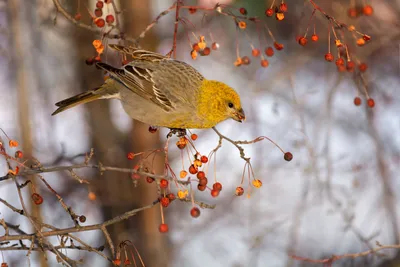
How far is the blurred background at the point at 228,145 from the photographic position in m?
5.57

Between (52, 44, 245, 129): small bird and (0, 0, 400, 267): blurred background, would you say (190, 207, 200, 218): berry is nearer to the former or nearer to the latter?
(52, 44, 245, 129): small bird

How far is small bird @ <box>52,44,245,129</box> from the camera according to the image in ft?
11.4

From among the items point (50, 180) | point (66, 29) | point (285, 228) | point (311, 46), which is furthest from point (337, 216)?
point (66, 29)

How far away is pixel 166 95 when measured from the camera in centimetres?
359

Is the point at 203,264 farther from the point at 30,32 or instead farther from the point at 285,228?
the point at 30,32

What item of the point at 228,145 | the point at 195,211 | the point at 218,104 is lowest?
the point at 195,211

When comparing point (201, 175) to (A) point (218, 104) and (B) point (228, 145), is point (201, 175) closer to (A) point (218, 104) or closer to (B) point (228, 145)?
(A) point (218, 104)

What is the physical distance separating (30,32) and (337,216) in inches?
187

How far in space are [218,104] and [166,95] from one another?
37cm

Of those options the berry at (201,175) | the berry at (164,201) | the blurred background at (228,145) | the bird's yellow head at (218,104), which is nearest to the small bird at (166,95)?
the bird's yellow head at (218,104)

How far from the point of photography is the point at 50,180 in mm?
6051

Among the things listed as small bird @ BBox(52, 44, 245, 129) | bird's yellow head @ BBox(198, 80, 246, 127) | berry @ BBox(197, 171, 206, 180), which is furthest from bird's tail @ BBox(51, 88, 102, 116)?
berry @ BBox(197, 171, 206, 180)

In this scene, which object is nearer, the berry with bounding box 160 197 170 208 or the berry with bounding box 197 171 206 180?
the berry with bounding box 160 197 170 208

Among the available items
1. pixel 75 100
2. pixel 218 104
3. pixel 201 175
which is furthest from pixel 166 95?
pixel 201 175
